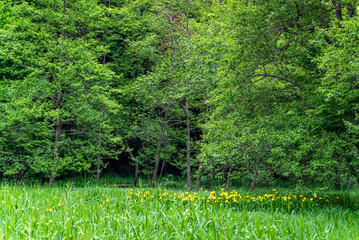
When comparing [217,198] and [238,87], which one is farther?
[238,87]

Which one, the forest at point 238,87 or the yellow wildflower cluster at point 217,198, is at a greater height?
the forest at point 238,87

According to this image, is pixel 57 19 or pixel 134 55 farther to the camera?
pixel 134 55

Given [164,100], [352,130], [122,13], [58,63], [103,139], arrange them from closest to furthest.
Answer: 1. [352,130]
2. [58,63]
3. [103,139]
4. [164,100]
5. [122,13]

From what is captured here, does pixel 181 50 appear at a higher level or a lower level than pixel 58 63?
higher

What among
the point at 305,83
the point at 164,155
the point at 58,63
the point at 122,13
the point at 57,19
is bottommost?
the point at 164,155

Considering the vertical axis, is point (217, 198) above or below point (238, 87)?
below

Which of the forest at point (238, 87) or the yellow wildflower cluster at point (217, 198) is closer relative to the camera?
the yellow wildflower cluster at point (217, 198)

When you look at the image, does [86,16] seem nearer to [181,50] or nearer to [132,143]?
[181,50]

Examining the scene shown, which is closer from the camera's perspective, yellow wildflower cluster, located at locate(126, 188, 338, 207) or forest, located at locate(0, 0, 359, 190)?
yellow wildflower cluster, located at locate(126, 188, 338, 207)

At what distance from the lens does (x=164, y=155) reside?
16516mm

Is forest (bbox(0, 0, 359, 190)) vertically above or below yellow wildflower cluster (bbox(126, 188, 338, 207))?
above

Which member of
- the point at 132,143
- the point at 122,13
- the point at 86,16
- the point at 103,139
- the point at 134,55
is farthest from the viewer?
the point at 132,143

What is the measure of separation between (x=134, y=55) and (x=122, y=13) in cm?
248

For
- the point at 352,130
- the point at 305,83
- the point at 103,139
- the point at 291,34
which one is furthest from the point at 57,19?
the point at 352,130
